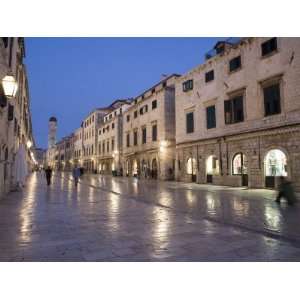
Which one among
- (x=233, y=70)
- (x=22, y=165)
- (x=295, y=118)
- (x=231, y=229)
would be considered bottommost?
(x=231, y=229)

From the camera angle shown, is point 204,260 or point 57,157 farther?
point 57,157

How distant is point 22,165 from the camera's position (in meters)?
16.7

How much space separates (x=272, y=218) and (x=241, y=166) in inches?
463

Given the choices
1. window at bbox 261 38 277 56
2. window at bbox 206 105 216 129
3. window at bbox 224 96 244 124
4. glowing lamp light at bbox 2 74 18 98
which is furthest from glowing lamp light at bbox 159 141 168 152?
glowing lamp light at bbox 2 74 18 98

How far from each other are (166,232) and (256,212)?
4201 millimetres

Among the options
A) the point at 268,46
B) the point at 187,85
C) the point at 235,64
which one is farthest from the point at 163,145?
the point at 268,46

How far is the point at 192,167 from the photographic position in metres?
24.7

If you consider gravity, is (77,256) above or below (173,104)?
below

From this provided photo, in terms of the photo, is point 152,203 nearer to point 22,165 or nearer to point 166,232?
point 166,232

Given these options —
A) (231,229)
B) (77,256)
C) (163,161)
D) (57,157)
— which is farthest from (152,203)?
(57,157)

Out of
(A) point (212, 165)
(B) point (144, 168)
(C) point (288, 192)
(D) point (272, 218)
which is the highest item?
(A) point (212, 165)

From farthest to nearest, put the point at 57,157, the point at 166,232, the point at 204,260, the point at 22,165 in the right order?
the point at 57,157 → the point at 22,165 → the point at 166,232 → the point at 204,260

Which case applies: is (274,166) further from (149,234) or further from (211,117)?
(149,234)

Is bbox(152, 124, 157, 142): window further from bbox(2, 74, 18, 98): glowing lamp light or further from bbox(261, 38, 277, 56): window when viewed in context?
bbox(2, 74, 18, 98): glowing lamp light
